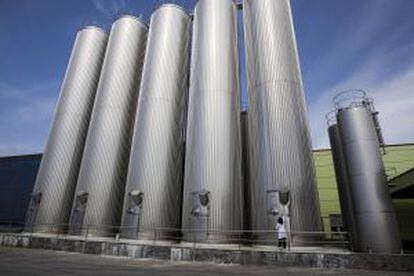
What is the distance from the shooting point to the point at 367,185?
1509cm

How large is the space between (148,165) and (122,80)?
10.6 m

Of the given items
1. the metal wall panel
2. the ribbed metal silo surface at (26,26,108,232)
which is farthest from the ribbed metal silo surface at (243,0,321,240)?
the metal wall panel

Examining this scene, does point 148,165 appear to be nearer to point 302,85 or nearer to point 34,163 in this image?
point 302,85

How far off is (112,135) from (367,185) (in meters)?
20.1

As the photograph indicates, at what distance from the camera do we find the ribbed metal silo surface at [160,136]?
73.2 feet

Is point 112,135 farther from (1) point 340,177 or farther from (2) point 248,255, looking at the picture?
(1) point 340,177

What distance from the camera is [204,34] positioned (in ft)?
87.5

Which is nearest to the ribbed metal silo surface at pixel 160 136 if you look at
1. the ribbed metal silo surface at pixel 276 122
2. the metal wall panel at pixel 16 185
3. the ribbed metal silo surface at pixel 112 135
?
the ribbed metal silo surface at pixel 112 135

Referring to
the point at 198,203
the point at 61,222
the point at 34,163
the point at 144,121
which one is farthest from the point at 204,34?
the point at 34,163

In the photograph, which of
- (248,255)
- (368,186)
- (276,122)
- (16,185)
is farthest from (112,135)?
(16,185)

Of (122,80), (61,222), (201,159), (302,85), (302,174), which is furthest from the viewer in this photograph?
(122,80)

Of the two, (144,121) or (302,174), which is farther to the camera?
(144,121)

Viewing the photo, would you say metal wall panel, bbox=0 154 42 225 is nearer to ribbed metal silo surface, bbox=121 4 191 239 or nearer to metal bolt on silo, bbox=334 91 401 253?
ribbed metal silo surface, bbox=121 4 191 239

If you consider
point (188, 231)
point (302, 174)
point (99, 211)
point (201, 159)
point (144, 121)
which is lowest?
point (188, 231)
